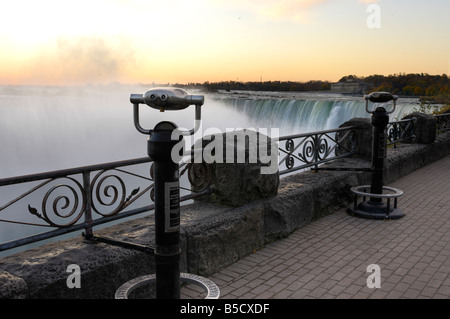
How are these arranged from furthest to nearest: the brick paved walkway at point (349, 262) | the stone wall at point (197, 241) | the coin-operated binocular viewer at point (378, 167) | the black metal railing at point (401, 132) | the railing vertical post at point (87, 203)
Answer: the black metal railing at point (401, 132)
the coin-operated binocular viewer at point (378, 167)
the brick paved walkway at point (349, 262)
the railing vertical post at point (87, 203)
the stone wall at point (197, 241)

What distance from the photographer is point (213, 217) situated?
4.33m

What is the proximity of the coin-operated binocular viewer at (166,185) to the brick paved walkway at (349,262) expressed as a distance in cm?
126

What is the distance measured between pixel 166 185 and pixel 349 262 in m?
2.78

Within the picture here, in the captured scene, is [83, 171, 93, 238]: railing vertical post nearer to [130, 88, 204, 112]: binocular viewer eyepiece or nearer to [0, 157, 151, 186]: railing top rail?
[0, 157, 151, 186]: railing top rail

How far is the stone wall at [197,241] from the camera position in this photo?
287 centimetres

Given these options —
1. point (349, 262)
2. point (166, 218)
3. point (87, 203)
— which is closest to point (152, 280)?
point (166, 218)

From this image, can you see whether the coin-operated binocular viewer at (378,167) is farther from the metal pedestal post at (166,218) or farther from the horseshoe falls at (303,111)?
the horseshoe falls at (303,111)

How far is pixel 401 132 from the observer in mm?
10688

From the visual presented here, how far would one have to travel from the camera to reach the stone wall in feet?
9.42

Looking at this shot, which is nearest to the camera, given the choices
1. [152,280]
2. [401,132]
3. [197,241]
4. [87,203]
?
[152,280]

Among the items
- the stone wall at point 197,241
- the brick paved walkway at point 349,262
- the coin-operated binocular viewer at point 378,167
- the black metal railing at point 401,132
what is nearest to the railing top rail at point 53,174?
the stone wall at point 197,241

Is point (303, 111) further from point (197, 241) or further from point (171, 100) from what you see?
point (171, 100)

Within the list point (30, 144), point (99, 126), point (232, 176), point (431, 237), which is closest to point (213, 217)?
point (232, 176)
